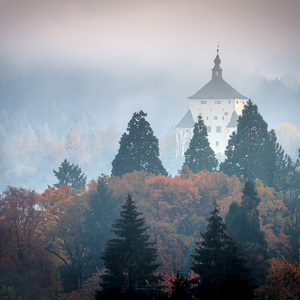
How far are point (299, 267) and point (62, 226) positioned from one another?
66.6 ft

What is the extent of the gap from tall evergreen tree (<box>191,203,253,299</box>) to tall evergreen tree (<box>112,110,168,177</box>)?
26920 mm

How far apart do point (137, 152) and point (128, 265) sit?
25.5m

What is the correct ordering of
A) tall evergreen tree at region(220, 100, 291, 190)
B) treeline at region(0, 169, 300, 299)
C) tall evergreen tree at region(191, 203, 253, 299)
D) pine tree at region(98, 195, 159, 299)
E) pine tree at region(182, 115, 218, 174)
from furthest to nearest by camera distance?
pine tree at region(182, 115, 218, 174), tall evergreen tree at region(220, 100, 291, 190), treeline at region(0, 169, 300, 299), pine tree at region(98, 195, 159, 299), tall evergreen tree at region(191, 203, 253, 299)

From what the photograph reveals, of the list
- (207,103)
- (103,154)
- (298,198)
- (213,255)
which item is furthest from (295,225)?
(103,154)

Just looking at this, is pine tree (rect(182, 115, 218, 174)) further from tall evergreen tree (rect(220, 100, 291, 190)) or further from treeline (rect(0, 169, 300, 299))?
treeline (rect(0, 169, 300, 299))

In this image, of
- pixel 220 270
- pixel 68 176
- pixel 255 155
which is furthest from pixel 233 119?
pixel 220 270

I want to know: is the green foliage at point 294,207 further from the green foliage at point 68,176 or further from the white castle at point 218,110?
the white castle at point 218,110

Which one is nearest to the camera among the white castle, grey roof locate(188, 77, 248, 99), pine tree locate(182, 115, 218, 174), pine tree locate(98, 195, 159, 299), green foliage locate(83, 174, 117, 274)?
pine tree locate(98, 195, 159, 299)

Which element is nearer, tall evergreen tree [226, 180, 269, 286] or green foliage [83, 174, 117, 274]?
tall evergreen tree [226, 180, 269, 286]

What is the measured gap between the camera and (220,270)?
25922 mm

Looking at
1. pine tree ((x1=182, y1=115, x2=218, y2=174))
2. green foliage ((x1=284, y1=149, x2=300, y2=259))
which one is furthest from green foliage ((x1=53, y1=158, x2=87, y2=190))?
green foliage ((x1=284, y1=149, x2=300, y2=259))

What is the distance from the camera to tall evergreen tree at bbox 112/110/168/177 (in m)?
52.9

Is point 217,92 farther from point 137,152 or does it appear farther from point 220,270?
point 220,270

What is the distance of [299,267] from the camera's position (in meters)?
30.4
